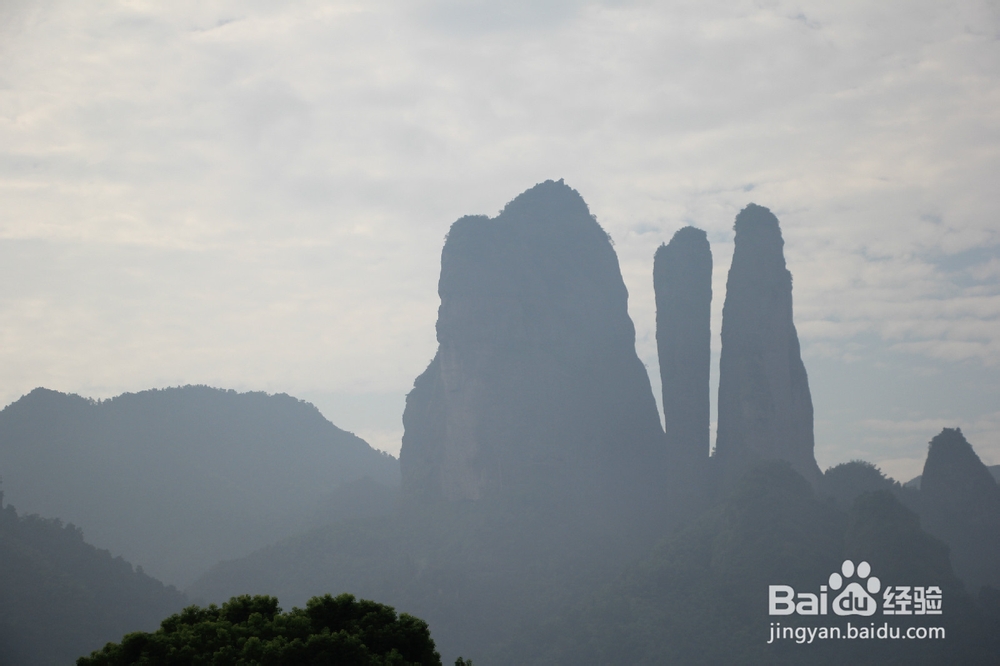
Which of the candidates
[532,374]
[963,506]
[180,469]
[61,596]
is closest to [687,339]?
[532,374]

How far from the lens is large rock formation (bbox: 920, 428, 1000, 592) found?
246 feet

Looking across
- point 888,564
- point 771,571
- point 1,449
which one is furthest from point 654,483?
point 1,449

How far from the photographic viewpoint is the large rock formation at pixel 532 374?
304ft

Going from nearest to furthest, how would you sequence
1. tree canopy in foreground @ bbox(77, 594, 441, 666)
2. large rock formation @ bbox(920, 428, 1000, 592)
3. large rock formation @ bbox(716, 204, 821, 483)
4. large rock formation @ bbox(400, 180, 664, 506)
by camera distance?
tree canopy in foreground @ bbox(77, 594, 441, 666) < large rock formation @ bbox(920, 428, 1000, 592) < large rock formation @ bbox(716, 204, 821, 483) < large rock formation @ bbox(400, 180, 664, 506)

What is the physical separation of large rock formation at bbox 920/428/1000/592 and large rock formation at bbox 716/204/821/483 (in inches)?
402

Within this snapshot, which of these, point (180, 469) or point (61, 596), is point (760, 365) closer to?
point (61, 596)

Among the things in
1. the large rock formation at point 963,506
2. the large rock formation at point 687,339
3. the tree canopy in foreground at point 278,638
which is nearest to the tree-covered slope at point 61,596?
the tree canopy in foreground at point 278,638

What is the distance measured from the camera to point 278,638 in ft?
70.5

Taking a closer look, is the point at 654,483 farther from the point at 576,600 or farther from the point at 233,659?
the point at 233,659

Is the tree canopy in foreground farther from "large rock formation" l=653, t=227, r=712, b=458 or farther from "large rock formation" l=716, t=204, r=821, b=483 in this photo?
"large rock formation" l=653, t=227, r=712, b=458

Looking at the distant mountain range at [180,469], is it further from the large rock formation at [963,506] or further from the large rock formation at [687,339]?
the large rock formation at [963,506]

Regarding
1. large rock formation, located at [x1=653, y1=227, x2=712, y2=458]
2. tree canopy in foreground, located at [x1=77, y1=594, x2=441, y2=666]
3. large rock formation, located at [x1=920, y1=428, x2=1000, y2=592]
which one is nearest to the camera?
tree canopy in foreground, located at [x1=77, y1=594, x2=441, y2=666]

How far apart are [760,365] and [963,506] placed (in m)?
20.6

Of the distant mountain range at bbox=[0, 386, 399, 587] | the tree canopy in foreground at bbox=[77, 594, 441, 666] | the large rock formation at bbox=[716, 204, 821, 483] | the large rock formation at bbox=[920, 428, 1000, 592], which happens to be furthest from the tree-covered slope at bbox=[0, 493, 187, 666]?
the large rock formation at bbox=[920, 428, 1000, 592]
